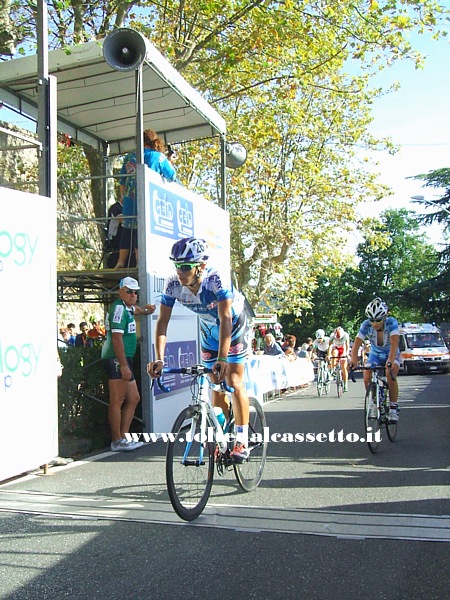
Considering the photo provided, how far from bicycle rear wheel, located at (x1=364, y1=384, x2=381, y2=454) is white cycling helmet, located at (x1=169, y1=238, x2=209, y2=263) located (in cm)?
391

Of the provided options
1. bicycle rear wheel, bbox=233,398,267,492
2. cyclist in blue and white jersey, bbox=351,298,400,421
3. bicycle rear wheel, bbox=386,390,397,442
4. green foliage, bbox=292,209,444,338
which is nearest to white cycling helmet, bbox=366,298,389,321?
cyclist in blue and white jersey, bbox=351,298,400,421

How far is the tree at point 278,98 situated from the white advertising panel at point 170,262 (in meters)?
4.44

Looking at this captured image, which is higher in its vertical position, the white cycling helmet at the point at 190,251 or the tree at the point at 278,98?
the tree at the point at 278,98

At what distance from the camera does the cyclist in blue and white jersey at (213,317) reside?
5980 mm

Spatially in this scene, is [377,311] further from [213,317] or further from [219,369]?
[219,369]

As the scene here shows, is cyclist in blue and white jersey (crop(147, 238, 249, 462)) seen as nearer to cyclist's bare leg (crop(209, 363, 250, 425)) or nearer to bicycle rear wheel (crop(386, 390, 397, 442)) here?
cyclist's bare leg (crop(209, 363, 250, 425))

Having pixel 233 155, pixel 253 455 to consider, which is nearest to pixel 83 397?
pixel 253 455

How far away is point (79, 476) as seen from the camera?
756 centimetres

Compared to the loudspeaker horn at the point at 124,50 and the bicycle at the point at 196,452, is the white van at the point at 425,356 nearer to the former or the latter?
the loudspeaker horn at the point at 124,50

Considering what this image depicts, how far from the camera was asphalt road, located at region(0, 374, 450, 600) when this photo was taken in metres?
4.25

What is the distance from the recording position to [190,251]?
19.5 ft

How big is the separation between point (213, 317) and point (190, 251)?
2.30 feet

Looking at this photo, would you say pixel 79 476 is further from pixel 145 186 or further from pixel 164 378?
pixel 145 186

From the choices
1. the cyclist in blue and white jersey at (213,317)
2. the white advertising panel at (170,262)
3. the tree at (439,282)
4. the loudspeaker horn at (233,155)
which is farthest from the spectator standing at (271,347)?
the tree at (439,282)
